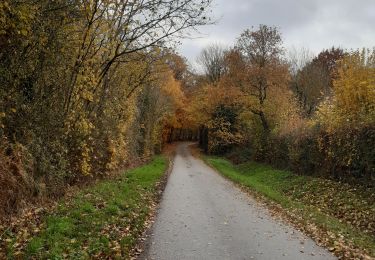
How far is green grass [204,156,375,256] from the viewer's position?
422 inches

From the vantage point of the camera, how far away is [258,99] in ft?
112

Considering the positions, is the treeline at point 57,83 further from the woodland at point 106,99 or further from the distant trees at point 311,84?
the distant trees at point 311,84

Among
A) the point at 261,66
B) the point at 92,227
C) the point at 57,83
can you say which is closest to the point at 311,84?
the point at 261,66

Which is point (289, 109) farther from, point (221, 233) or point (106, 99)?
point (221, 233)


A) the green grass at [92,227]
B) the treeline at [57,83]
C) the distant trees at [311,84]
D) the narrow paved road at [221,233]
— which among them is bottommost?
the narrow paved road at [221,233]

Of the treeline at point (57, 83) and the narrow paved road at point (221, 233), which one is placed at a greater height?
the treeline at point (57, 83)

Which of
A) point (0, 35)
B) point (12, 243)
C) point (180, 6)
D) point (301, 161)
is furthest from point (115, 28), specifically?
point (301, 161)

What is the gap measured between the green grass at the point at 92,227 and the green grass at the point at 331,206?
15.2 ft

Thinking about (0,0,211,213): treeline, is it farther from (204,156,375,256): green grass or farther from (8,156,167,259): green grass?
(204,156,375,256): green grass

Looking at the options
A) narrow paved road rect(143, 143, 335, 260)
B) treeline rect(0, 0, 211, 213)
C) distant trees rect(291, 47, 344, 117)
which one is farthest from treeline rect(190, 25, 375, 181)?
treeline rect(0, 0, 211, 213)

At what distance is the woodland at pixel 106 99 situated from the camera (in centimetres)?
1019

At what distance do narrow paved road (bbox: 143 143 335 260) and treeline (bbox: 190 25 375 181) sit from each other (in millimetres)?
5712

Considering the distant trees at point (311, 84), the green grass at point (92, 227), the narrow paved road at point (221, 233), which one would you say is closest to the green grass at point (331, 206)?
the narrow paved road at point (221, 233)

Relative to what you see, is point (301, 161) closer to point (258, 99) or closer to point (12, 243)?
point (258, 99)
